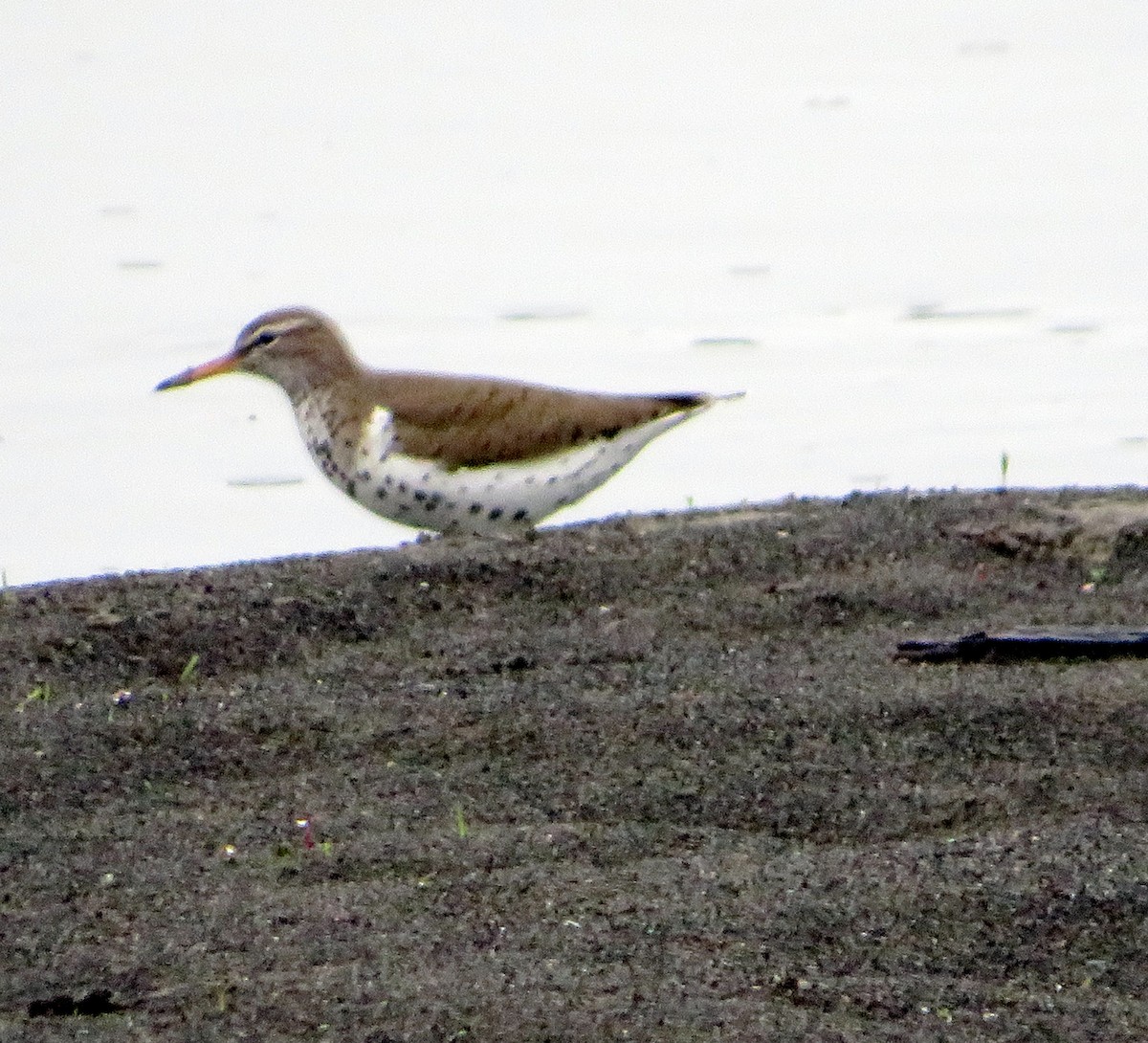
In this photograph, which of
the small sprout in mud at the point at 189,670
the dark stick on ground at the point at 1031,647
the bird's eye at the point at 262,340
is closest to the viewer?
the dark stick on ground at the point at 1031,647

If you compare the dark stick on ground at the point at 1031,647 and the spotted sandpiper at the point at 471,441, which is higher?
the spotted sandpiper at the point at 471,441

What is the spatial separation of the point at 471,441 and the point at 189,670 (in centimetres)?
181

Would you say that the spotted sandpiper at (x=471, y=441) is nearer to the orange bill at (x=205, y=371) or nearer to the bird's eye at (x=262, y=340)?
the bird's eye at (x=262, y=340)

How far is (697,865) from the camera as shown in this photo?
179 inches

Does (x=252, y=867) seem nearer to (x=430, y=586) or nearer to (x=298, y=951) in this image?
(x=298, y=951)

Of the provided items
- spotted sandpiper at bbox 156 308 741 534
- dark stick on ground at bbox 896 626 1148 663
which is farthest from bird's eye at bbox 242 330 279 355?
dark stick on ground at bbox 896 626 1148 663

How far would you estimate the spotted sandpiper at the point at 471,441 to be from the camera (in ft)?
24.2

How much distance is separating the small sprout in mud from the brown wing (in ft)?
5.30

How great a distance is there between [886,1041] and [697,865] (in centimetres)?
83

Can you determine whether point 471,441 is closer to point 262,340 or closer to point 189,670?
point 262,340

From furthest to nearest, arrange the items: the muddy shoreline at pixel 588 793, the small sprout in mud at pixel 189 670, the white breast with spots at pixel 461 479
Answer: the white breast with spots at pixel 461 479
the small sprout in mud at pixel 189 670
the muddy shoreline at pixel 588 793

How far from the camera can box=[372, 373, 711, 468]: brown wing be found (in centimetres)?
738

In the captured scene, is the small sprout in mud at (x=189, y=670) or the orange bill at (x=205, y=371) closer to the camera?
the small sprout in mud at (x=189, y=670)

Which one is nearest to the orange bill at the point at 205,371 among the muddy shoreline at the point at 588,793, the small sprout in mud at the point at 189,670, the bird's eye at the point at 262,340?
the bird's eye at the point at 262,340
